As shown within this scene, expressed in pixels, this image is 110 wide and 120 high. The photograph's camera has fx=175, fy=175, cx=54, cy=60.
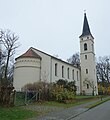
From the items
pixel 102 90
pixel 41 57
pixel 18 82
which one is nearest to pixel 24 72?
pixel 18 82

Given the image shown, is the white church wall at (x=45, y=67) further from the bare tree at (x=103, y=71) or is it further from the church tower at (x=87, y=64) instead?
the bare tree at (x=103, y=71)

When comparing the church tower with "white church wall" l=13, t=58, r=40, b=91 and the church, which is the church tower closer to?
the church

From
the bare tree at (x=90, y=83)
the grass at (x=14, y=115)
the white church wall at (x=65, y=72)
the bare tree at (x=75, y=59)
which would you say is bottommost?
the grass at (x=14, y=115)

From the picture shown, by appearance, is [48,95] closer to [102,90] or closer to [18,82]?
[18,82]

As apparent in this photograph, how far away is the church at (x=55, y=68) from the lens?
36.1 meters

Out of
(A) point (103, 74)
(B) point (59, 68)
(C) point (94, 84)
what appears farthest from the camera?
(A) point (103, 74)

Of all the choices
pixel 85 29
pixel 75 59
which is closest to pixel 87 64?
pixel 85 29

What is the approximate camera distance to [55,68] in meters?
40.7

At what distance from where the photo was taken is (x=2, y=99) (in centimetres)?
1522

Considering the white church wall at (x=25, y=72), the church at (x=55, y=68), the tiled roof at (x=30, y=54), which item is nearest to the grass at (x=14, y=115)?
the church at (x=55, y=68)

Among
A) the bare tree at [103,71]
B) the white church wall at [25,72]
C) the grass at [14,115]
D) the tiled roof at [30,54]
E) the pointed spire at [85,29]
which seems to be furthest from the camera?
the bare tree at [103,71]

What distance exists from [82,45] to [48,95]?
34.3 m

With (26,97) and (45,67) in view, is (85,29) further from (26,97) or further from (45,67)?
(26,97)

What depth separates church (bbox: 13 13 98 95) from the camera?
36.1m
